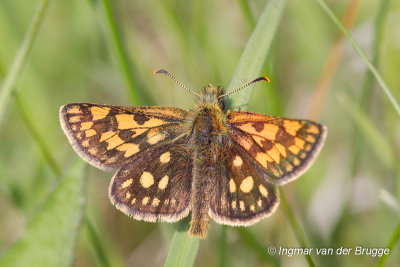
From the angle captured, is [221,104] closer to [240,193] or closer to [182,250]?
[240,193]

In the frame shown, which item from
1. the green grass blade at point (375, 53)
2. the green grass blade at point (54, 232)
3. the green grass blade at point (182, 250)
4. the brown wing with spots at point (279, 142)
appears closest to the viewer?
the green grass blade at point (54, 232)

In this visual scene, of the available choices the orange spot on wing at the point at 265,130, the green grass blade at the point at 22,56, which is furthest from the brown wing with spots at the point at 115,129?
the orange spot on wing at the point at 265,130

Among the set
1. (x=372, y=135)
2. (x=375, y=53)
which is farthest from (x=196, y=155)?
(x=375, y=53)

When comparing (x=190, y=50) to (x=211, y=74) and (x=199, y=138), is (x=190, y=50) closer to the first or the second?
(x=211, y=74)

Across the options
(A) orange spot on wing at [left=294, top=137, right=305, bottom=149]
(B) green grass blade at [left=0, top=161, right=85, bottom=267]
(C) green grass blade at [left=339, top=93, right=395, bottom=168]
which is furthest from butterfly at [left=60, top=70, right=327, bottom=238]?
(C) green grass blade at [left=339, top=93, right=395, bottom=168]

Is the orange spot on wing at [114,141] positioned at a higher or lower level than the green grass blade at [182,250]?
higher

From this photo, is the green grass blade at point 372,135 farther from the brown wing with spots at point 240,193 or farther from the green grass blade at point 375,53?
the brown wing with spots at point 240,193
